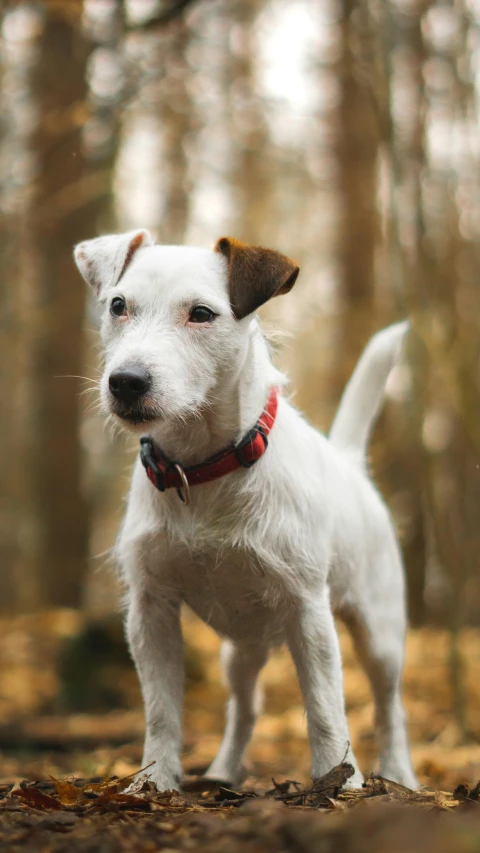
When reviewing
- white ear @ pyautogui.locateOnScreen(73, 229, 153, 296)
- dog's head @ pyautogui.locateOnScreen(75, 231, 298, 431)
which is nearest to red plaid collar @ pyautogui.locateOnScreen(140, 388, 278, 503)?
dog's head @ pyautogui.locateOnScreen(75, 231, 298, 431)

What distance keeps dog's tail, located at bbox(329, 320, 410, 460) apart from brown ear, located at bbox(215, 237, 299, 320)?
1635mm

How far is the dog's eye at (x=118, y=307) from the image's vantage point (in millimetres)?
3715

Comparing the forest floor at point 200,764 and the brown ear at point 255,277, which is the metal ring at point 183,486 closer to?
the brown ear at point 255,277

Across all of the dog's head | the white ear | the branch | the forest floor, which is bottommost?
the forest floor

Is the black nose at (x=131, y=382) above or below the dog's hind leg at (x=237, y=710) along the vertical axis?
above

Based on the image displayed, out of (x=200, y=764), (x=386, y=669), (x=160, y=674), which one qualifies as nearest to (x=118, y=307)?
(x=160, y=674)

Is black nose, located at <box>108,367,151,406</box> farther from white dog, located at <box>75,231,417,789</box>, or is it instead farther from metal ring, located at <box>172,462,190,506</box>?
metal ring, located at <box>172,462,190,506</box>

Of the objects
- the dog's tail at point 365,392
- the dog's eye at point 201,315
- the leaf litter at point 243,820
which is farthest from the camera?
the dog's tail at point 365,392

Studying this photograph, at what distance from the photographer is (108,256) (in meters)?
4.09

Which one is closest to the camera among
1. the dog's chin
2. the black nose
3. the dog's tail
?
the black nose

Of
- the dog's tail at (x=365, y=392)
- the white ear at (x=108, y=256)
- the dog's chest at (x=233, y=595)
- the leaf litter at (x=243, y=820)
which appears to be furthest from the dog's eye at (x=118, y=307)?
the dog's tail at (x=365, y=392)

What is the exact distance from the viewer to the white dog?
3.56 meters

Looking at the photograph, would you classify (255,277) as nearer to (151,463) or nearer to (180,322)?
(180,322)

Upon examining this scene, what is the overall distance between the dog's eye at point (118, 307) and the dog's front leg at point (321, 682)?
1.45 metres
